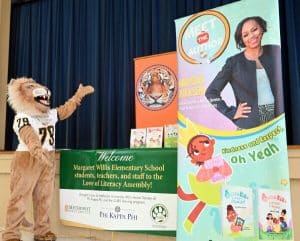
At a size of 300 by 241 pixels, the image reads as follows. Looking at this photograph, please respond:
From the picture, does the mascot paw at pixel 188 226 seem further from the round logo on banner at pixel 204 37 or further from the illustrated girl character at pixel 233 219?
the round logo on banner at pixel 204 37

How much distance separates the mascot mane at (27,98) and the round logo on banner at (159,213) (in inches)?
45.9

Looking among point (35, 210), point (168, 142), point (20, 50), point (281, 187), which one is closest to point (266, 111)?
point (281, 187)

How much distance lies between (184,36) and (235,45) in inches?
14.4

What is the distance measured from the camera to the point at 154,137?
2664 millimetres

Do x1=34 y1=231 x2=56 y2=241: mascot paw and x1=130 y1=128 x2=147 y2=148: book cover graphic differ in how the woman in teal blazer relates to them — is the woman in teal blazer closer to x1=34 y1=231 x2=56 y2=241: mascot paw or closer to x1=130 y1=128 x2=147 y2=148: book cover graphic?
x1=130 y1=128 x2=147 y2=148: book cover graphic

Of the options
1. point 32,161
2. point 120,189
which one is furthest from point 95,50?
point 120,189

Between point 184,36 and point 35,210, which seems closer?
point 184,36

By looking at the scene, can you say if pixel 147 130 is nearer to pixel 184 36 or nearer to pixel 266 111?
pixel 184 36

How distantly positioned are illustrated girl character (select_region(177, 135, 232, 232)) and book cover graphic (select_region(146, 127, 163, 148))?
0.58 metres

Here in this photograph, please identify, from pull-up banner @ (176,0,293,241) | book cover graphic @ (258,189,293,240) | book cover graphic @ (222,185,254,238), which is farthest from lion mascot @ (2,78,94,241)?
book cover graphic @ (258,189,293,240)

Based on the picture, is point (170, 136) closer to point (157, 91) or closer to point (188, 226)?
point (157, 91)

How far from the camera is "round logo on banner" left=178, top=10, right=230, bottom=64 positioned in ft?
6.54

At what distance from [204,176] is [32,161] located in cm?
142

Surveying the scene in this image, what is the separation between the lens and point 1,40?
412 cm
